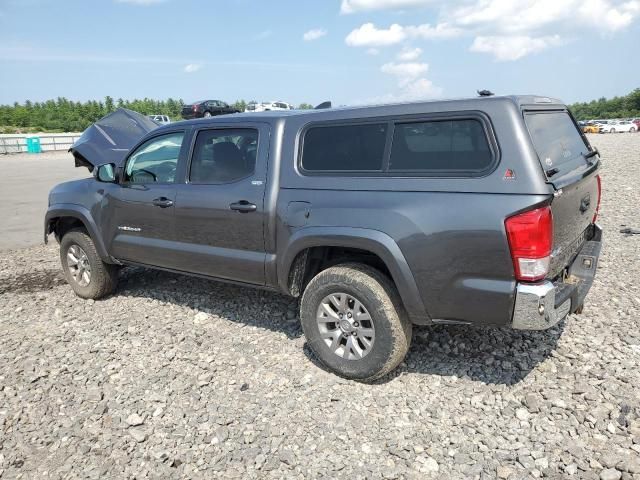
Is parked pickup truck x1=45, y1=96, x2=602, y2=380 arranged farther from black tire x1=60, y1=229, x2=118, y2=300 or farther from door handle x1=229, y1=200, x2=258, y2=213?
black tire x1=60, y1=229, x2=118, y2=300

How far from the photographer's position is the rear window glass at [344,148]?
3441 mm

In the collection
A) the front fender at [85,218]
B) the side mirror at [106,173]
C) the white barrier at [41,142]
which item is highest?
the side mirror at [106,173]

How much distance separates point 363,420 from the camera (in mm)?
3178

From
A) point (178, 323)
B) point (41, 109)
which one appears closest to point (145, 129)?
point (178, 323)

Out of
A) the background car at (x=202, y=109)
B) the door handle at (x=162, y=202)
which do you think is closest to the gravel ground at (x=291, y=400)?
the door handle at (x=162, y=202)

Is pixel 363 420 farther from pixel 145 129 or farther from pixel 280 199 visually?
pixel 145 129

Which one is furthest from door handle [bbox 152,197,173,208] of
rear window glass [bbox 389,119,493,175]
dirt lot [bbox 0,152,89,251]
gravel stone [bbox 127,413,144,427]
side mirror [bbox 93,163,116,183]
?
dirt lot [bbox 0,152,89,251]

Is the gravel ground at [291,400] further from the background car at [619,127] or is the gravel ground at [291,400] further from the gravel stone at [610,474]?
the background car at [619,127]

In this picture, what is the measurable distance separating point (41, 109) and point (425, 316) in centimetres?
6104

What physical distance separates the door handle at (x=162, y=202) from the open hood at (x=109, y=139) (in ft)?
5.98

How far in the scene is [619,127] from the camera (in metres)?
45.2

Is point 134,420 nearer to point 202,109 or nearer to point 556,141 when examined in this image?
point 556,141

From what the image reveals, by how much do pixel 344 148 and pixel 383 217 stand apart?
0.67 metres

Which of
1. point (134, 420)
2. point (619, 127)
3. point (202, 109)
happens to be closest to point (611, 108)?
point (619, 127)
